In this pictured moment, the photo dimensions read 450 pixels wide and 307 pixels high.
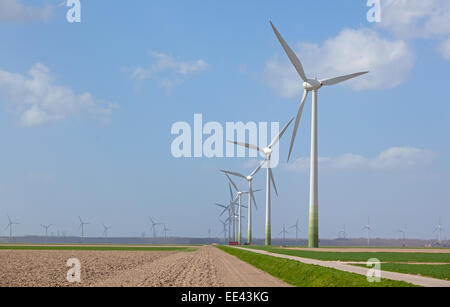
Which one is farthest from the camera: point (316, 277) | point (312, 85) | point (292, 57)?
point (312, 85)

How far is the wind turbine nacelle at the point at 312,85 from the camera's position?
102m

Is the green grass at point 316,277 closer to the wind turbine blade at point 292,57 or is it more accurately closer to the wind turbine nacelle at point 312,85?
the wind turbine blade at point 292,57

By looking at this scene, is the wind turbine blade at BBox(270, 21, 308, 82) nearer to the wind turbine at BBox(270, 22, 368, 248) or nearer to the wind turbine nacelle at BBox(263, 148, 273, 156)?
the wind turbine at BBox(270, 22, 368, 248)

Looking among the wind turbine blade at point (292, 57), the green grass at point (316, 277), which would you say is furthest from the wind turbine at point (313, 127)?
the green grass at point (316, 277)

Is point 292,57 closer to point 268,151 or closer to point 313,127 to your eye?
point 313,127

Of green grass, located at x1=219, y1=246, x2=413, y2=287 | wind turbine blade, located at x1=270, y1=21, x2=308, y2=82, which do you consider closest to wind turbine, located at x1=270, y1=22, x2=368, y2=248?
wind turbine blade, located at x1=270, y1=21, x2=308, y2=82

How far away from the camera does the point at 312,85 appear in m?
102

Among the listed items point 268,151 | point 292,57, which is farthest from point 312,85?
point 268,151

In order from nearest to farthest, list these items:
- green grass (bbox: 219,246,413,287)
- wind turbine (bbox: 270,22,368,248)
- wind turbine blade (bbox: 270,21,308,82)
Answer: green grass (bbox: 219,246,413,287)
wind turbine blade (bbox: 270,21,308,82)
wind turbine (bbox: 270,22,368,248)

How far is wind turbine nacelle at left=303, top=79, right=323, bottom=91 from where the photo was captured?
102 m

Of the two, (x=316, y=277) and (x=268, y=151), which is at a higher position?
(x=268, y=151)

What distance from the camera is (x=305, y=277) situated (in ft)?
117
